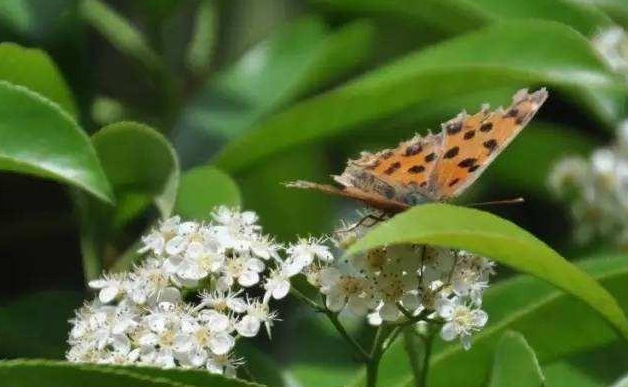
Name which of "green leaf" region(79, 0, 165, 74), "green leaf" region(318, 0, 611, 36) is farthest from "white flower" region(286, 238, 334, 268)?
"green leaf" region(79, 0, 165, 74)

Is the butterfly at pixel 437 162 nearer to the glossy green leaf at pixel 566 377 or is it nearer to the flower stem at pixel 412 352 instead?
the flower stem at pixel 412 352

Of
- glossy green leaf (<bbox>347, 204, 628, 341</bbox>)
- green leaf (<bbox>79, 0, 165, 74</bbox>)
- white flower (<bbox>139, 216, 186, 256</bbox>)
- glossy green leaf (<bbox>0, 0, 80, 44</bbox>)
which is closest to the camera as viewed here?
glossy green leaf (<bbox>347, 204, 628, 341</bbox>)

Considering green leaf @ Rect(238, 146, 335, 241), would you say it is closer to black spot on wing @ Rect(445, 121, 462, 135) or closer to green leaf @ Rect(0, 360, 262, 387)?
black spot on wing @ Rect(445, 121, 462, 135)

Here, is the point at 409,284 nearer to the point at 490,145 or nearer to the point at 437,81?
the point at 490,145

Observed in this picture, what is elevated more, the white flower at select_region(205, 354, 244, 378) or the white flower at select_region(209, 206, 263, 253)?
the white flower at select_region(209, 206, 263, 253)

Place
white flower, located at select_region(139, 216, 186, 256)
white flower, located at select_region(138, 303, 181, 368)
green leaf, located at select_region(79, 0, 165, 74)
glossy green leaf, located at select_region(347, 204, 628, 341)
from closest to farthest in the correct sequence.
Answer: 1. glossy green leaf, located at select_region(347, 204, 628, 341)
2. white flower, located at select_region(138, 303, 181, 368)
3. white flower, located at select_region(139, 216, 186, 256)
4. green leaf, located at select_region(79, 0, 165, 74)

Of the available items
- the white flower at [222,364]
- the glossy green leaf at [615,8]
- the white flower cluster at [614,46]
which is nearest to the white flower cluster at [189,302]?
the white flower at [222,364]
